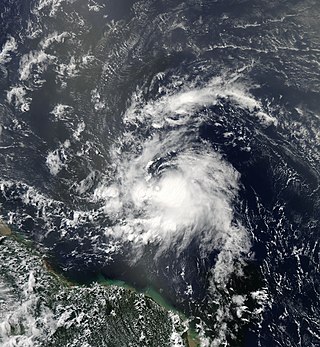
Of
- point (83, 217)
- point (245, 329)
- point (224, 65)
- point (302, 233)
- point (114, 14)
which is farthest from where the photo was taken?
point (114, 14)

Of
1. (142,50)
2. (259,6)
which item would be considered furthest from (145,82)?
(259,6)

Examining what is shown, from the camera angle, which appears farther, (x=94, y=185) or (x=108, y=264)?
(x=94, y=185)

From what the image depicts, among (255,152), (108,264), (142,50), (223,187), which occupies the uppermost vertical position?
(142,50)

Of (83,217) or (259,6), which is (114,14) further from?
(83,217)

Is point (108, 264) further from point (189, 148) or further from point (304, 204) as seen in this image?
point (304, 204)

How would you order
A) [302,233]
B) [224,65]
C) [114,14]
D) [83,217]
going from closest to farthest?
1. [302,233]
2. [83,217]
3. [224,65]
4. [114,14]

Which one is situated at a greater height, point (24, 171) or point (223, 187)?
point (223, 187)

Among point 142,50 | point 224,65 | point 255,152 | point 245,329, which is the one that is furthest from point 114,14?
point 245,329
